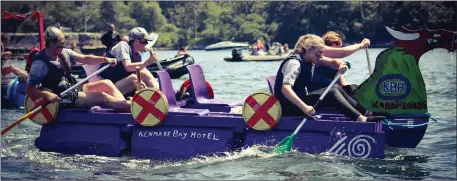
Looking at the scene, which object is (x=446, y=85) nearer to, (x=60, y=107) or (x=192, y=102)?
(x=192, y=102)

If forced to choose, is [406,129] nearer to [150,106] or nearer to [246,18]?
[150,106]

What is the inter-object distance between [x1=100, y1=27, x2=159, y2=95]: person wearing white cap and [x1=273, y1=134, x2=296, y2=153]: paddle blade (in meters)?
2.44

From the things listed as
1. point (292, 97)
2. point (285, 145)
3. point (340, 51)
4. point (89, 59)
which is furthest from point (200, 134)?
point (340, 51)

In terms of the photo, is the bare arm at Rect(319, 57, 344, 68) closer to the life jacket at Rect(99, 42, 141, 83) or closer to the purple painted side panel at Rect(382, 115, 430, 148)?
the purple painted side panel at Rect(382, 115, 430, 148)

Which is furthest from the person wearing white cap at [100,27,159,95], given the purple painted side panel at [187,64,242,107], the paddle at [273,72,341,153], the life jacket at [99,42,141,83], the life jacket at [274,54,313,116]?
the paddle at [273,72,341,153]

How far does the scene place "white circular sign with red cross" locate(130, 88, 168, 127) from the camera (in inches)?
358

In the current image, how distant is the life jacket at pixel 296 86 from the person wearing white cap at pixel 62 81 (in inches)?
89.7

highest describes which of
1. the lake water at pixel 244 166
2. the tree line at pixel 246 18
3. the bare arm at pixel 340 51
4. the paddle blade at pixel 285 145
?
the bare arm at pixel 340 51

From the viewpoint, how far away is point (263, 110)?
8.70m

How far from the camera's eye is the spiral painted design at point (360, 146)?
855cm

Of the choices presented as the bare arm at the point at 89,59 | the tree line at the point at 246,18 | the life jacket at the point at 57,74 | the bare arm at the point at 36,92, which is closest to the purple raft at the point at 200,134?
the life jacket at the point at 57,74

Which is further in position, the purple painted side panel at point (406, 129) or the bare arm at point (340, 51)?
the bare arm at point (340, 51)

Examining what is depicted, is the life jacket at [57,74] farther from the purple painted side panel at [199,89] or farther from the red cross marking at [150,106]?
the purple painted side panel at [199,89]

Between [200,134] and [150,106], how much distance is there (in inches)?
31.3
